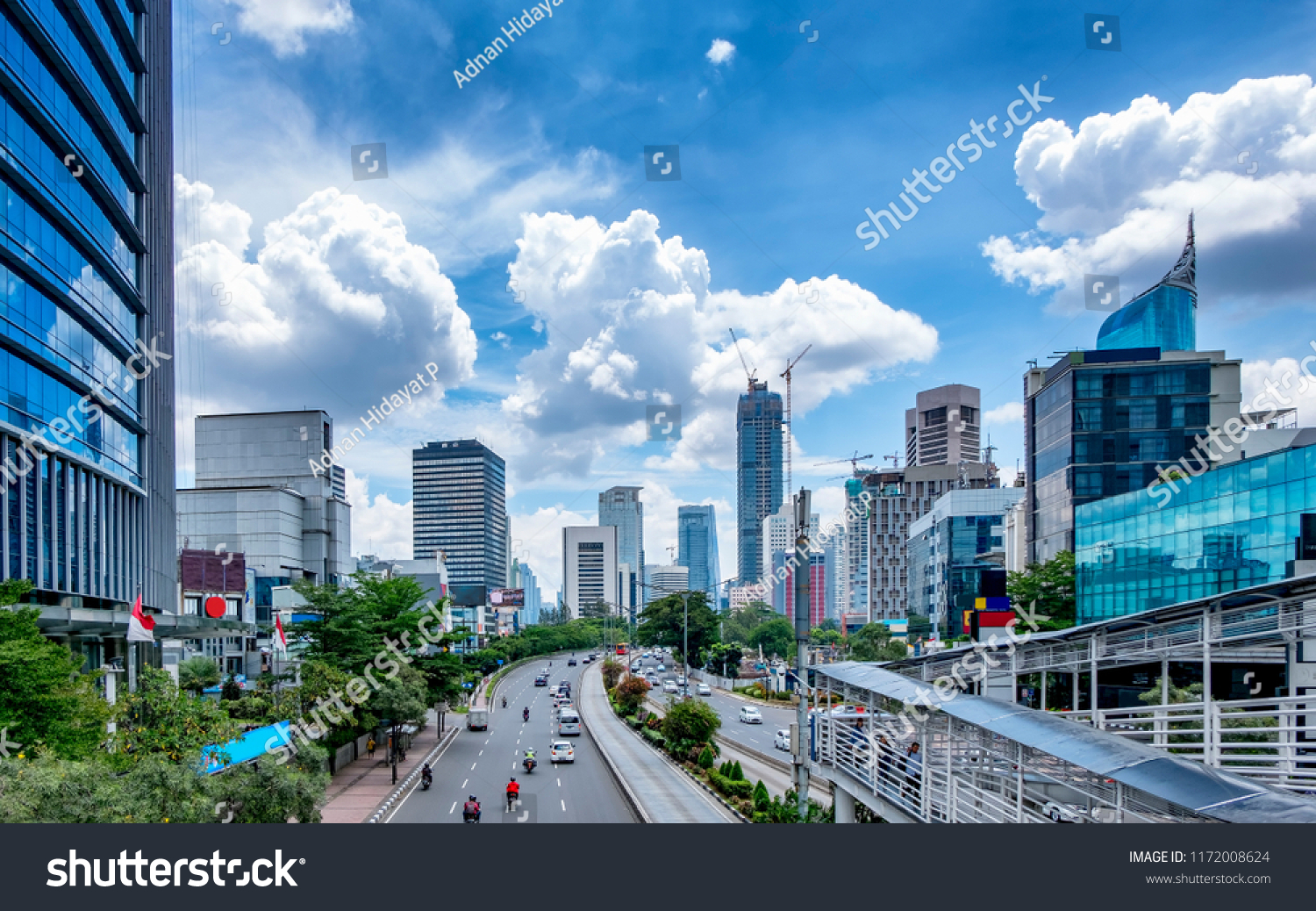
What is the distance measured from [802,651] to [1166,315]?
220 feet

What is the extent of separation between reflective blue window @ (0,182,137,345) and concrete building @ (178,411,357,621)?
41639 millimetres

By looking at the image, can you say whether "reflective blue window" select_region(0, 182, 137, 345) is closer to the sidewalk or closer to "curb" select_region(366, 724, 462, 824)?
the sidewalk

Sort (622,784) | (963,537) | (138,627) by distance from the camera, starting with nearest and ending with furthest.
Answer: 1. (138,627)
2. (622,784)
3. (963,537)

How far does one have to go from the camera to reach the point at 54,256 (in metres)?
34.2

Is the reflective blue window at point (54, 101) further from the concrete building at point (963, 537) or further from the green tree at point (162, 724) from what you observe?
the concrete building at point (963, 537)

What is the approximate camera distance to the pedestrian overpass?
9164mm

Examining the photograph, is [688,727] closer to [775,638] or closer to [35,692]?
[35,692]

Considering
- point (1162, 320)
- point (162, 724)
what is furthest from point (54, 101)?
point (1162, 320)

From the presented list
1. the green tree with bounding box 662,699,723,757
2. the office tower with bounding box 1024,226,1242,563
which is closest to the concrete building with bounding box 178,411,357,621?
the green tree with bounding box 662,699,723,757

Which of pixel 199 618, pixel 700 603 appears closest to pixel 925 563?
pixel 700 603
